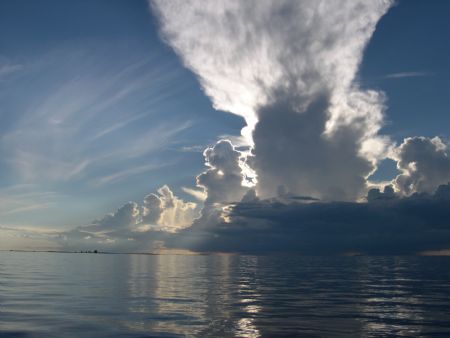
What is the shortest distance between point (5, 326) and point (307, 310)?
79.9ft

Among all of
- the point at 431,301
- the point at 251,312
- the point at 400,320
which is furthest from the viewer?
the point at 431,301

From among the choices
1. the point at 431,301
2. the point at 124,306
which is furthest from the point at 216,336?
the point at 431,301

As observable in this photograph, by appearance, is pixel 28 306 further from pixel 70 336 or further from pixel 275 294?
pixel 275 294

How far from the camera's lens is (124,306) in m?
39.8

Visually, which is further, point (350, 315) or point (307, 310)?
point (307, 310)

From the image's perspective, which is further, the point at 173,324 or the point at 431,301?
the point at 431,301

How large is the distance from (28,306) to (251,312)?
20.8m

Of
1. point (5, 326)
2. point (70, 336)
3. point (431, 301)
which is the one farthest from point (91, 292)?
point (431, 301)

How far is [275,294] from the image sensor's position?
51188mm

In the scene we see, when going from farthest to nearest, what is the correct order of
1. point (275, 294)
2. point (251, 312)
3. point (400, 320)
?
point (275, 294) → point (251, 312) → point (400, 320)

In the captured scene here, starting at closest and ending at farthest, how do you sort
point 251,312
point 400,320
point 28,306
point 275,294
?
1. point 400,320
2. point 251,312
3. point 28,306
4. point 275,294

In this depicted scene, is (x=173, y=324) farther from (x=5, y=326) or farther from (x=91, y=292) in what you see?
(x=91, y=292)

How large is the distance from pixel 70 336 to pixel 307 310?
67.6ft

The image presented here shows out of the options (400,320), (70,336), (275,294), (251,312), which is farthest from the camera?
(275,294)
